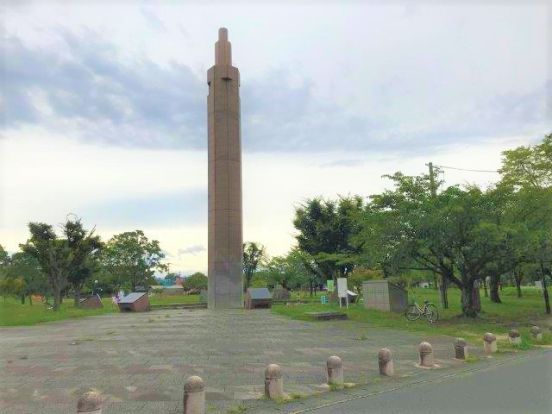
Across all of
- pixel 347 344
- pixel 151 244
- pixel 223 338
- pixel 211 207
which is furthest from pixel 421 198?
pixel 151 244

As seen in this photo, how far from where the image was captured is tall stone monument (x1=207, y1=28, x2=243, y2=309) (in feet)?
99.9

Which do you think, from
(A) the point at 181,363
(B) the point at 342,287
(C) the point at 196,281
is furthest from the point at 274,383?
(C) the point at 196,281

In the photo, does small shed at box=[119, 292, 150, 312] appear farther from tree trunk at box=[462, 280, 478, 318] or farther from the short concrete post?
the short concrete post

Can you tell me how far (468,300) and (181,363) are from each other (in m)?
13.0

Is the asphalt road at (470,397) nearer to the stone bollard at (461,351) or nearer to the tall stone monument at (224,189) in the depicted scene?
the stone bollard at (461,351)

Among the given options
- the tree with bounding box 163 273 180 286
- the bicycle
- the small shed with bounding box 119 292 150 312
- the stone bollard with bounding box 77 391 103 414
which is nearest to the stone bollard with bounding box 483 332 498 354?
the bicycle

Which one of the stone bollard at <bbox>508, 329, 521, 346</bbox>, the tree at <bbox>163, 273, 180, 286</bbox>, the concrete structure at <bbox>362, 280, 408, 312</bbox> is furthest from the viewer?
the tree at <bbox>163, 273, 180, 286</bbox>

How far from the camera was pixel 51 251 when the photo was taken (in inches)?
1062

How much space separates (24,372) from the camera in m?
8.88

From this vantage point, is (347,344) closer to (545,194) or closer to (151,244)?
(545,194)

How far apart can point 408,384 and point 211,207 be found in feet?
80.4

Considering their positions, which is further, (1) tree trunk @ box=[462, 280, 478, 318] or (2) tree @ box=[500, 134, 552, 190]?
(2) tree @ box=[500, 134, 552, 190]

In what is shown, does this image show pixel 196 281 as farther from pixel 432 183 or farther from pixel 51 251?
pixel 432 183

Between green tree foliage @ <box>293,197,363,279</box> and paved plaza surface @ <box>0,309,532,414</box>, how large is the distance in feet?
65.4
